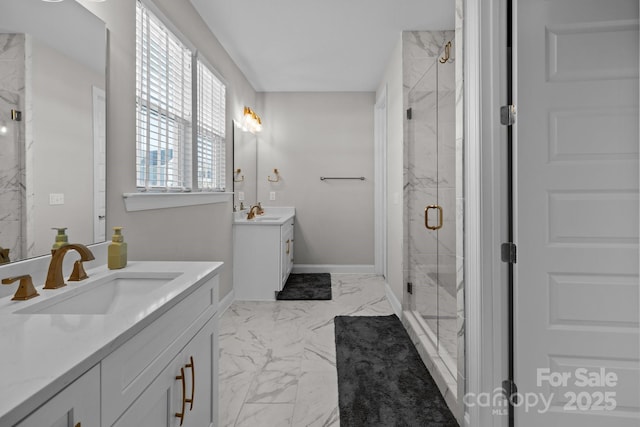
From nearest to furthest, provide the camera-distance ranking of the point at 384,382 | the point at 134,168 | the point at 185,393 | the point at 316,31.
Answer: the point at 185,393
the point at 134,168
the point at 384,382
the point at 316,31

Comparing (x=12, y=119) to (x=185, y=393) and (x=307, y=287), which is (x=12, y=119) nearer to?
(x=185, y=393)

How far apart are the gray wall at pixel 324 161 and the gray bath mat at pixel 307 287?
1.72ft

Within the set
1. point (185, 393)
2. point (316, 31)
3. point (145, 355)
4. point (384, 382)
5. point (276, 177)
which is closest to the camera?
point (145, 355)

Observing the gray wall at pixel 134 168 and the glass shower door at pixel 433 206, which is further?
the glass shower door at pixel 433 206

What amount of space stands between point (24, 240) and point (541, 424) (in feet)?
6.77

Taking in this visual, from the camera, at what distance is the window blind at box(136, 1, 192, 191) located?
1923 millimetres

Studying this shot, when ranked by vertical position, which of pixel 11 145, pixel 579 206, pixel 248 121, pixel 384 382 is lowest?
pixel 384 382

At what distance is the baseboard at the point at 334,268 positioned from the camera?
4723 mm

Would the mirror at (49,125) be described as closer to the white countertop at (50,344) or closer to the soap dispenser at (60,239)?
the soap dispenser at (60,239)

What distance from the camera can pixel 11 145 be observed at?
1.07m

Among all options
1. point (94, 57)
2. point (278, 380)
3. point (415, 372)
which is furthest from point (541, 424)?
point (94, 57)

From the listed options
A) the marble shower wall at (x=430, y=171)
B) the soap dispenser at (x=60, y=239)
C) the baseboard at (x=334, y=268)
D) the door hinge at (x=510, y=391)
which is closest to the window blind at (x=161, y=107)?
the soap dispenser at (x=60, y=239)

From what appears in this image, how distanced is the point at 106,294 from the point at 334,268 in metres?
3.63

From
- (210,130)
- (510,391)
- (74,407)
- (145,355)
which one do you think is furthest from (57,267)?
(210,130)
